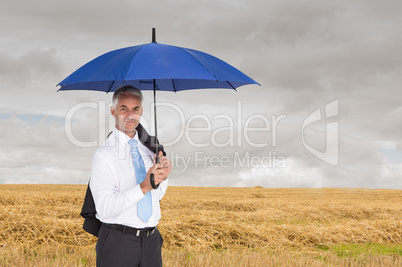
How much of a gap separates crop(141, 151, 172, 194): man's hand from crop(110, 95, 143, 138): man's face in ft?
1.32

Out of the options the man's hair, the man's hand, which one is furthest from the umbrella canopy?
the man's hand

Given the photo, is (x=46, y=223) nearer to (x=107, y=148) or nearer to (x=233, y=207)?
(x=107, y=148)

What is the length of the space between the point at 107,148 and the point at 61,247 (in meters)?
5.66

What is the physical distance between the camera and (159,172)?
3.60 metres

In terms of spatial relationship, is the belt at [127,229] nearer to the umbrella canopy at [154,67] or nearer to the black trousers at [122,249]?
the black trousers at [122,249]

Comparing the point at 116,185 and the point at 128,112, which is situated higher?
the point at 128,112

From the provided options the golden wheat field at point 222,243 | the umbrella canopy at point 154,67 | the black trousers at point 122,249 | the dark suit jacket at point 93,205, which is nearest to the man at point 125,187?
the black trousers at point 122,249

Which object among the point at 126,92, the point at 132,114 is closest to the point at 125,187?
the point at 132,114

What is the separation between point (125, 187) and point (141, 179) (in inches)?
6.1

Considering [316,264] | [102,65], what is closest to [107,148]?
[102,65]

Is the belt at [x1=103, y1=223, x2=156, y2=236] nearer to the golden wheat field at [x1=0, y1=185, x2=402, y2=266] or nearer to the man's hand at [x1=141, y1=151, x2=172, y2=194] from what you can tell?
the man's hand at [x1=141, y1=151, x2=172, y2=194]

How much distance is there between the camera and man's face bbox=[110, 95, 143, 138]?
372 centimetres

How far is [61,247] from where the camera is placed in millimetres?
8531

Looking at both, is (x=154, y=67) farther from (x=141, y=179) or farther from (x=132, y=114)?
(x=141, y=179)
